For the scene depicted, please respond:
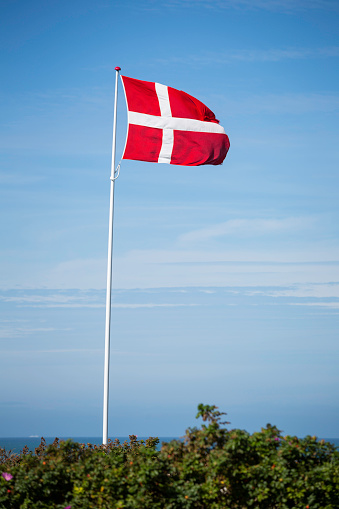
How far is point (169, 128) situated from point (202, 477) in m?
8.58

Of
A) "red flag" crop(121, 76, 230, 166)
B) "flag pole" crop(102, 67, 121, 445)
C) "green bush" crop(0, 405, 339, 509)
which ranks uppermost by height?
"red flag" crop(121, 76, 230, 166)

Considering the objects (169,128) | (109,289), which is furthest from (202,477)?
(169,128)

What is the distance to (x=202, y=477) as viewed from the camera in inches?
284

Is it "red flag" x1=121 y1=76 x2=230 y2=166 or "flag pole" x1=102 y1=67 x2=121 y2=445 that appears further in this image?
"red flag" x1=121 y1=76 x2=230 y2=166

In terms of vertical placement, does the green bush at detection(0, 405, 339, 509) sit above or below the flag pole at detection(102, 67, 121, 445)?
below

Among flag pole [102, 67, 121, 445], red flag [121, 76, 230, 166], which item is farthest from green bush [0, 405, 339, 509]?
red flag [121, 76, 230, 166]

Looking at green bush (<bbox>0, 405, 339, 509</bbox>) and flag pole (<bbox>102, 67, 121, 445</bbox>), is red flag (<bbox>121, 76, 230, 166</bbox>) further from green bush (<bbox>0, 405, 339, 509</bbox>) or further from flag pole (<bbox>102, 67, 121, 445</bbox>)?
green bush (<bbox>0, 405, 339, 509</bbox>)

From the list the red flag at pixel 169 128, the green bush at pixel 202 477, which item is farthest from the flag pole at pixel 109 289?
the green bush at pixel 202 477

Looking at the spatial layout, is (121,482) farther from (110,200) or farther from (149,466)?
(110,200)

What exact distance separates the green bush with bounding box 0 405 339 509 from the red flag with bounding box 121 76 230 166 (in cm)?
726

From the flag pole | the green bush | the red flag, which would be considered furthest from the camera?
the red flag

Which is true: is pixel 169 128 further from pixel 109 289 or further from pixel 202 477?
pixel 202 477

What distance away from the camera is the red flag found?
13.0 metres

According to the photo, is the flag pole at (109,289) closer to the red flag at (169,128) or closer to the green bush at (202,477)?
the red flag at (169,128)
